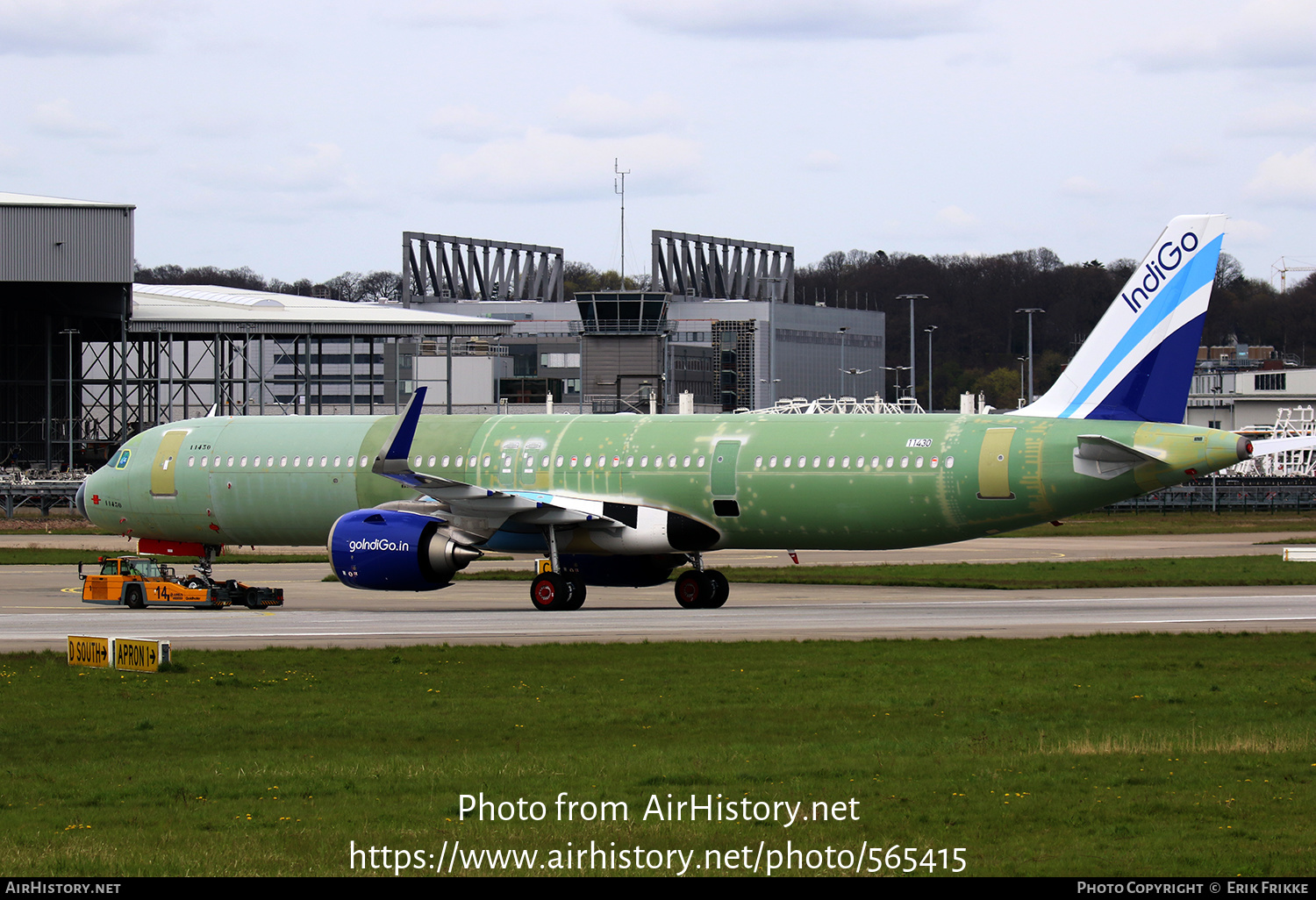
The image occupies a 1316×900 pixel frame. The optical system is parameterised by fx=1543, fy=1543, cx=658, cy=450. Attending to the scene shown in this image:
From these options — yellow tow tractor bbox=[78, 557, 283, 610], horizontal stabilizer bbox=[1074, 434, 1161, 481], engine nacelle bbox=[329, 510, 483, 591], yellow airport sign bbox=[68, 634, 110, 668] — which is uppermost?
horizontal stabilizer bbox=[1074, 434, 1161, 481]

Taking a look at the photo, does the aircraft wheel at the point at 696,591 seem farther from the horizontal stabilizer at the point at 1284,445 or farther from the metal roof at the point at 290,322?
the metal roof at the point at 290,322

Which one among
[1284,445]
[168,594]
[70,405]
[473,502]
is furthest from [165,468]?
[70,405]

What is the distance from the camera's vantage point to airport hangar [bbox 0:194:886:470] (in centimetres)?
8744

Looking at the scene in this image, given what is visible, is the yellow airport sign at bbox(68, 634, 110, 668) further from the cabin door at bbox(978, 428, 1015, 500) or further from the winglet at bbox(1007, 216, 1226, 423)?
the winglet at bbox(1007, 216, 1226, 423)


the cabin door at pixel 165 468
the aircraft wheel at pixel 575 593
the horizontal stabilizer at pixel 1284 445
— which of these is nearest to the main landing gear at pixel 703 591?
the aircraft wheel at pixel 575 593

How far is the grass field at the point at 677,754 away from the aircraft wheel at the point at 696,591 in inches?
414

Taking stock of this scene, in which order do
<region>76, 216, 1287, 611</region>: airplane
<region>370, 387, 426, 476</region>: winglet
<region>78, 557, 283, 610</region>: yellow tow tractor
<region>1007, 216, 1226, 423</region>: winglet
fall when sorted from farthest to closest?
<region>78, 557, 283, 610</region>: yellow tow tractor < <region>370, 387, 426, 476</region>: winglet < <region>76, 216, 1287, 611</region>: airplane < <region>1007, 216, 1226, 423</region>: winglet

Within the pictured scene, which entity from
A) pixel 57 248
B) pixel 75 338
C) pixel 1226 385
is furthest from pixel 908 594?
pixel 1226 385

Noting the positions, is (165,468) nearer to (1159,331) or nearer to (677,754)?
(1159,331)

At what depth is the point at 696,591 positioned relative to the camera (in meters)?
36.1

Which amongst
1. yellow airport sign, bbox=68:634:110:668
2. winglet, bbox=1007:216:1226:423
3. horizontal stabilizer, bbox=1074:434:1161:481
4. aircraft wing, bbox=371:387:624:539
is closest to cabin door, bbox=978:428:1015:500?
horizontal stabilizer, bbox=1074:434:1161:481

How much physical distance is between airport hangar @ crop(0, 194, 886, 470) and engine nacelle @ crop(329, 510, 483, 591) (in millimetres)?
48207

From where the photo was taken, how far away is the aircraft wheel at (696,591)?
3606 cm

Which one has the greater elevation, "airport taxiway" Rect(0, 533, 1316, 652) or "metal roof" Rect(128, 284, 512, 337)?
"metal roof" Rect(128, 284, 512, 337)
